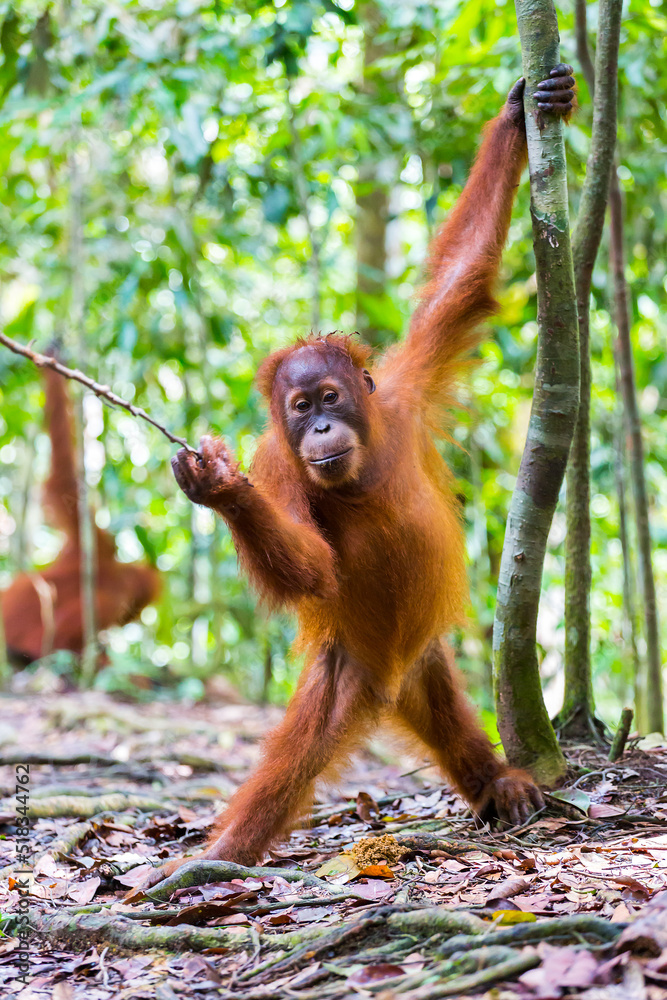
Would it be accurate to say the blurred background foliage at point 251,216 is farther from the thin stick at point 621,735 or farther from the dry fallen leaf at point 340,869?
the dry fallen leaf at point 340,869

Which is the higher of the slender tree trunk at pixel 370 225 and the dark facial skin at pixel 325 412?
the slender tree trunk at pixel 370 225

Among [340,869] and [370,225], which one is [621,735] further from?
[370,225]

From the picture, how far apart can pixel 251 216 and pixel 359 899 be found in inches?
319

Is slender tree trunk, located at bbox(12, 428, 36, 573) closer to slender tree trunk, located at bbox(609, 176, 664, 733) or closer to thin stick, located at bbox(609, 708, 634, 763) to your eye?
slender tree trunk, located at bbox(609, 176, 664, 733)

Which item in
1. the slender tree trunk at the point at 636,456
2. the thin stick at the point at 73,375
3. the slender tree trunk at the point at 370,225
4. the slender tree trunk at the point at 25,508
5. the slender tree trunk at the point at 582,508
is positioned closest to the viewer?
the thin stick at the point at 73,375

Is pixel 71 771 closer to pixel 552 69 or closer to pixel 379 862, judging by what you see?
pixel 379 862

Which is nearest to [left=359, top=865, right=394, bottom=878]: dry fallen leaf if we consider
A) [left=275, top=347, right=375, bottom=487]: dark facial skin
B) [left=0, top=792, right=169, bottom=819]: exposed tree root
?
[left=275, top=347, right=375, bottom=487]: dark facial skin

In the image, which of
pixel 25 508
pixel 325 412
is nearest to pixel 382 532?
pixel 325 412

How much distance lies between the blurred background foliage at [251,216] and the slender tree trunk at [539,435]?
0.64 meters

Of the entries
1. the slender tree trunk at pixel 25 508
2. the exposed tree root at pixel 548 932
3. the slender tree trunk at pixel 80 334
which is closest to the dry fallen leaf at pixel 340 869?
the exposed tree root at pixel 548 932

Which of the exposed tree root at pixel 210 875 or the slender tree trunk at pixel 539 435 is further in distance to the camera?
the slender tree trunk at pixel 539 435

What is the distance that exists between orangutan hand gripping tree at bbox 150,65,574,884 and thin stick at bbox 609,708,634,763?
1.46ft

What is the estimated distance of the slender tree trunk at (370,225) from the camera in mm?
7457

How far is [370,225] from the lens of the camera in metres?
8.19
